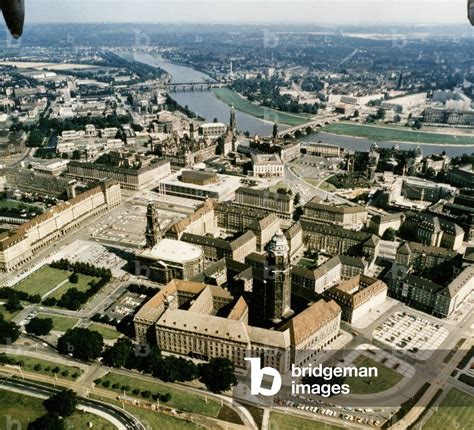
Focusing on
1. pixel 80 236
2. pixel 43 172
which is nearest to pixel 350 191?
pixel 80 236

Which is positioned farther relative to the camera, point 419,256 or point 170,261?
point 419,256

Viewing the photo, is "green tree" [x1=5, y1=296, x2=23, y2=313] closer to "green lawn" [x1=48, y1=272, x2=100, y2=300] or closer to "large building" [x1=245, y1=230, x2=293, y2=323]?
"green lawn" [x1=48, y1=272, x2=100, y2=300]

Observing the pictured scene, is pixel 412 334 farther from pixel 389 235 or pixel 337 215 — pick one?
pixel 337 215

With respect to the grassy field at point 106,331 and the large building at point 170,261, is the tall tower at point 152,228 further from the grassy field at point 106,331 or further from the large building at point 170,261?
the grassy field at point 106,331

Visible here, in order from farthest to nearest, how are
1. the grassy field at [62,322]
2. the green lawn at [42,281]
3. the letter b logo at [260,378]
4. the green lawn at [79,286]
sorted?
the green lawn at [42,281], the green lawn at [79,286], the grassy field at [62,322], the letter b logo at [260,378]

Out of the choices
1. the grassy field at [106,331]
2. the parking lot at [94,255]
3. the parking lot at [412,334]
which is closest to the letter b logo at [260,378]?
the parking lot at [412,334]

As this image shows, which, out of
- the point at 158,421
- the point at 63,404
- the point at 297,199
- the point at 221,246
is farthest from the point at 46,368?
the point at 297,199
